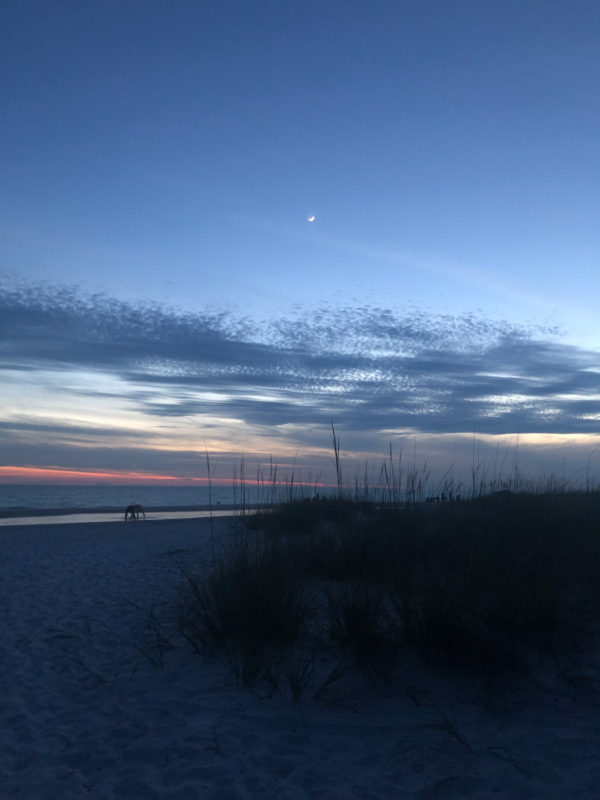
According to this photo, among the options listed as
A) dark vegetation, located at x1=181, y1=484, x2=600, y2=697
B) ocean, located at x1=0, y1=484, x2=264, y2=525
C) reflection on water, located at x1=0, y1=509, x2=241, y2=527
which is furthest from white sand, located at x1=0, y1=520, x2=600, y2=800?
reflection on water, located at x1=0, y1=509, x2=241, y2=527

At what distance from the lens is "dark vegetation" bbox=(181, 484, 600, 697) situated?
4.30 meters

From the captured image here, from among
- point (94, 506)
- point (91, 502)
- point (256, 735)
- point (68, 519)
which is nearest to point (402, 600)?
point (256, 735)

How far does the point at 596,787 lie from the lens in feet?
9.82

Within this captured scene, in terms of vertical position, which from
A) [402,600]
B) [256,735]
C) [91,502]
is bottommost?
[91,502]

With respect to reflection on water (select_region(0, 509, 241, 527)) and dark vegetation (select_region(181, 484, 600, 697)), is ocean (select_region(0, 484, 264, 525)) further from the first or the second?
dark vegetation (select_region(181, 484, 600, 697))

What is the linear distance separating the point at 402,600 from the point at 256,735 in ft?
5.11

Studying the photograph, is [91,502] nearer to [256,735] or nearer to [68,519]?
[68,519]

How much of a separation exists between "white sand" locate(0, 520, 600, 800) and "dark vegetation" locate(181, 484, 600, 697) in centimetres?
22

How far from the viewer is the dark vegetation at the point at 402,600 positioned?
4301mm

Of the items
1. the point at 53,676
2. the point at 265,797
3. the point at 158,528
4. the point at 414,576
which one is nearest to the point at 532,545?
the point at 414,576

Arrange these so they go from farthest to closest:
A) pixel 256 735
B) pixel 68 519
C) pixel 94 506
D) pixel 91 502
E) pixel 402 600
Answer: pixel 91 502 < pixel 94 506 < pixel 68 519 < pixel 402 600 < pixel 256 735

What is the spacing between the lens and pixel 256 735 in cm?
368

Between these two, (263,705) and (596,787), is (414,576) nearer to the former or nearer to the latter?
(263,705)

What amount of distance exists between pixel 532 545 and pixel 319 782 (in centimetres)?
381
